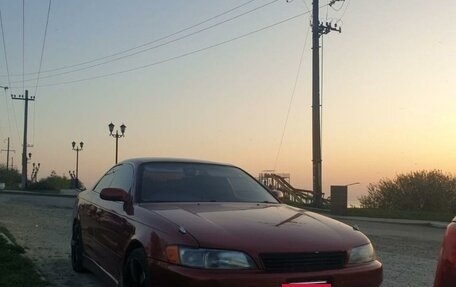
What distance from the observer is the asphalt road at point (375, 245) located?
706 centimetres

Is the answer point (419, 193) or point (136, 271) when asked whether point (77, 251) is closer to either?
point (136, 271)

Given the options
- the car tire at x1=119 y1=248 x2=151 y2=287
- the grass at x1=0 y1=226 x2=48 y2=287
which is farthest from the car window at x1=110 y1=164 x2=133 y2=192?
the grass at x1=0 y1=226 x2=48 y2=287

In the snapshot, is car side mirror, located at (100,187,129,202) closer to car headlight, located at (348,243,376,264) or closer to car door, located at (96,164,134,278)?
car door, located at (96,164,134,278)

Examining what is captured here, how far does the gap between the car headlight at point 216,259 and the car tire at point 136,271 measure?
50 cm

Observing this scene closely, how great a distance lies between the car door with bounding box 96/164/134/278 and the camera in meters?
5.14

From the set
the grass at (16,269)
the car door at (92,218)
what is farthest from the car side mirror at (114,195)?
the grass at (16,269)

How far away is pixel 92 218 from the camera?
256 inches

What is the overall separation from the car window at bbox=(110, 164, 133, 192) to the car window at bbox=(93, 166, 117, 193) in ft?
0.43

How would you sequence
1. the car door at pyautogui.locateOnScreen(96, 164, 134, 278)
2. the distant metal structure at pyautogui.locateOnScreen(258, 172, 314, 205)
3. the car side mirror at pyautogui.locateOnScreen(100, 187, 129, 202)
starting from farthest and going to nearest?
the distant metal structure at pyautogui.locateOnScreen(258, 172, 314, 205), the car side mirror at pyautogui.locateOnScreen(100, 187, 129, 202), the car door at pyautogui.locateOnScreen(96, 164, 134, 278)

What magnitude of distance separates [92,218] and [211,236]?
2.76 meters

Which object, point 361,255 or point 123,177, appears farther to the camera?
point 123,177

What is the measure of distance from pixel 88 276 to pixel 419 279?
423 cm

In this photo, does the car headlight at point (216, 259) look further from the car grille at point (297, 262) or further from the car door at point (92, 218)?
the car door at point (92, 218)

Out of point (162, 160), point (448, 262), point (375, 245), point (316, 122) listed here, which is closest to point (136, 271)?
point (162, 160)
